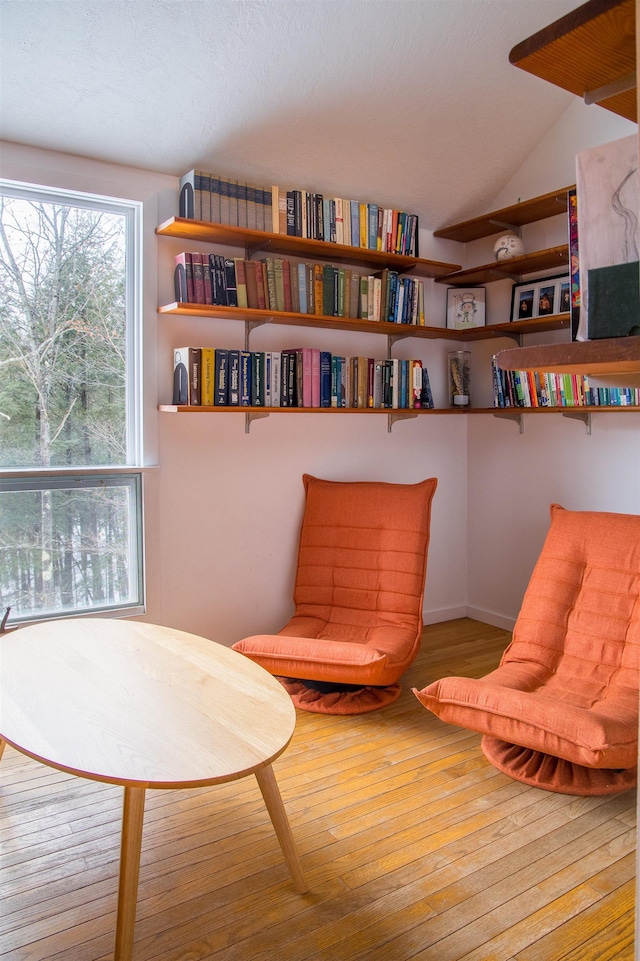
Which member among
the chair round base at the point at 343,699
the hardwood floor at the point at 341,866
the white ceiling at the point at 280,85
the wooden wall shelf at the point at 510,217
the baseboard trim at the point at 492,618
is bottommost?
the hardwood floor at the point at 341,866

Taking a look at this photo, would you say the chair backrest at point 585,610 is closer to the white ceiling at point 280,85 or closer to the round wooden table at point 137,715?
the round wooden table at point 137,715

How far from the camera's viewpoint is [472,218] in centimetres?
386

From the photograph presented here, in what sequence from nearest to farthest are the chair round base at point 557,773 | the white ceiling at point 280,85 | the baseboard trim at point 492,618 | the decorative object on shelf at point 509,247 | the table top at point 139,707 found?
the table top at point 139,707 < the chair round base at point 557,773 < the white ceiling at point 280,85 < the decorative object on shelf at point 509,247 < the baseboard trim at point 492,618

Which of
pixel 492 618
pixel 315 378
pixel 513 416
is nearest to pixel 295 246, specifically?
pixel 315 378

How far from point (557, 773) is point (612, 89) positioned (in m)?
2.11

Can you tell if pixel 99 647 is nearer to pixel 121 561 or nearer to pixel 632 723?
pixel 121 561

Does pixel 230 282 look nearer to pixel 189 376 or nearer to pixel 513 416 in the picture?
pixel 189 376

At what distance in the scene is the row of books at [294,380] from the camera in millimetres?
3020

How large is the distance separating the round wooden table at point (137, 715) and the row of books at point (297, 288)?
1549mm

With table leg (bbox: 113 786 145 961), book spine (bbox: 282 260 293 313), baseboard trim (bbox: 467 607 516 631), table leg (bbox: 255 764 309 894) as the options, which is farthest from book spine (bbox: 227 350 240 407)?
baseboard trim (bbox: 467 607 516 631)

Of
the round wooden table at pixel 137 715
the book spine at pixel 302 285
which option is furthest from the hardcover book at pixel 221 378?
the round wooden table at pixel 137 715

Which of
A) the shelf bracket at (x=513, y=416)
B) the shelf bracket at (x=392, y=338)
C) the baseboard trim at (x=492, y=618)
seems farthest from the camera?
the baseboard trim at (x=492, y=618)

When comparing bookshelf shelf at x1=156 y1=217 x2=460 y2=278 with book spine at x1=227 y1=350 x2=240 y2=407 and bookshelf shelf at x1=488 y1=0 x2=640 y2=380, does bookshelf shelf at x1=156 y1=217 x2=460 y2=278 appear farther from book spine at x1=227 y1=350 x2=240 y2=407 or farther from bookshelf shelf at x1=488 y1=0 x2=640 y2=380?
bookshelf shelf at x1=488 y1=0 x2=640 y2=380

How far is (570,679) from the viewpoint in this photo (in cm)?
256
